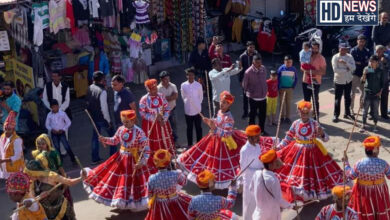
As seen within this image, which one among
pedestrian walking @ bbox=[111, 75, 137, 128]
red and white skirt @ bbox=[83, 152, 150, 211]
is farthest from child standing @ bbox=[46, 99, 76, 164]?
red and white skirt @ bbox=[83, 152, 150, 211]

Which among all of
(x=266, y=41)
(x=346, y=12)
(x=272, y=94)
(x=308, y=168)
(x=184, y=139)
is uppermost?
(x=346, y=12)

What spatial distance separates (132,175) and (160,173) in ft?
5.31

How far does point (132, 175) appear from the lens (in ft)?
32.5

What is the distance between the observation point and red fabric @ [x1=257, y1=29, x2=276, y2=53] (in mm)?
20594

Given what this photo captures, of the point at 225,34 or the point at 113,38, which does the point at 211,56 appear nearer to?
the point at 113,38

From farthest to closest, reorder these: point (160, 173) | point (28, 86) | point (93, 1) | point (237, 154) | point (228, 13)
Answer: point (228, 13) < point (93, 1) < point (28, 86) < point (237, 154) < point (160, 173)

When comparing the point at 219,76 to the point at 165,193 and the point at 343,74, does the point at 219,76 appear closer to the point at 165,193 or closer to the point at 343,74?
the point at 343,74

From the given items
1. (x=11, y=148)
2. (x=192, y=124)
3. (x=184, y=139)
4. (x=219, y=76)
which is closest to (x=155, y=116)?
(x=192, y=124)

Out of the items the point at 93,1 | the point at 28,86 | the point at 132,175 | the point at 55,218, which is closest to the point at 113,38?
the point at 93,1

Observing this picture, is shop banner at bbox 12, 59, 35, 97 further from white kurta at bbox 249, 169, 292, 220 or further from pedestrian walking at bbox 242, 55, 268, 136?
white kurta at bbox 249, 169, 292, 220

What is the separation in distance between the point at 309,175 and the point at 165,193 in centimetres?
272

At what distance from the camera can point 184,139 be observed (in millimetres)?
13953

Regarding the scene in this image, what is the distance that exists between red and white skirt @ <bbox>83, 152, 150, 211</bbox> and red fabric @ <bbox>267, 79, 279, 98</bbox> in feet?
16.1

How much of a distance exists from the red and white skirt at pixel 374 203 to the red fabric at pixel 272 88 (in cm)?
571
